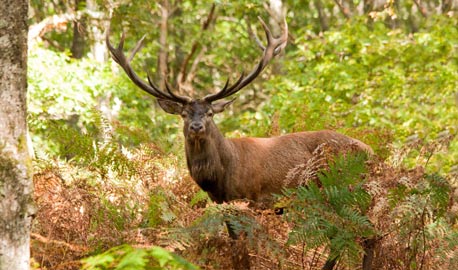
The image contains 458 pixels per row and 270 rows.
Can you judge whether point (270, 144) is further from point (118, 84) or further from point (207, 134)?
point (118, 84)

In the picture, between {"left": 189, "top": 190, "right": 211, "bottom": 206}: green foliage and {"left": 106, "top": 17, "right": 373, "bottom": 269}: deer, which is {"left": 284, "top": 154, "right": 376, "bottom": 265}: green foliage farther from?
{"left": 189, "top": 190, "right": 211, "bottom": 206}: green foliage

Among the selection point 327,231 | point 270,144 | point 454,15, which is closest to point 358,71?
point 454,15

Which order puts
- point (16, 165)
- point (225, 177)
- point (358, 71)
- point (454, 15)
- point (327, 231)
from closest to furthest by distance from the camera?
point (16, 165)
point (327, 231)
point (225, 177)
point (454, 15)
point (358, 71)

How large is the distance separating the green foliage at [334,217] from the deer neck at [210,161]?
7.59ft

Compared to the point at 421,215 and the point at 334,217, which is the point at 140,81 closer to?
the point at 334,217

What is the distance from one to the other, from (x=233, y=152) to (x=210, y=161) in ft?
A: 1.00

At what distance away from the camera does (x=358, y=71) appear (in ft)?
64.0

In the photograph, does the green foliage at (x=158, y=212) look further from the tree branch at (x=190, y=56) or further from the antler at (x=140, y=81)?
the tree branch at (x=190, y=56)

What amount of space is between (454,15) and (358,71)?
8.96 feet

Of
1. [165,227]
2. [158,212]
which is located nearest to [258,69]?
[158,212]

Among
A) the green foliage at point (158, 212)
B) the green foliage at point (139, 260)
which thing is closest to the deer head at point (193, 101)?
the green foliage at point (158, 212)

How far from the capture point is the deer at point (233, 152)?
795 cm

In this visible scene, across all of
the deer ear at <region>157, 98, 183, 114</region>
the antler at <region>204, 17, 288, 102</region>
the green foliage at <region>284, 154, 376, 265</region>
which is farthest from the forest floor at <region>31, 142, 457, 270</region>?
the antler at <region>204, 17, 288, 102</region>

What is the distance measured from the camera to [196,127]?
7.93 meters
